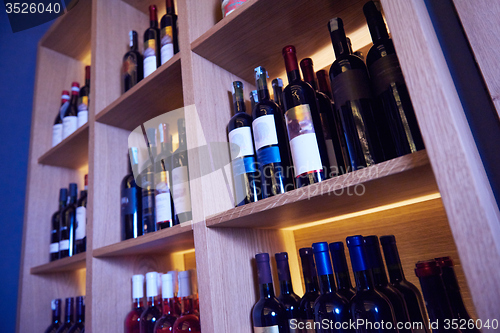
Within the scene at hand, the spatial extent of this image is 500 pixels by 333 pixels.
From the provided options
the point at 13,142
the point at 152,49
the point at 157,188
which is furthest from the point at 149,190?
the point at 13,142

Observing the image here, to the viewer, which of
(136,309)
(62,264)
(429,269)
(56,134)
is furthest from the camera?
(56,134)

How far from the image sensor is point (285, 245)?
0.97m

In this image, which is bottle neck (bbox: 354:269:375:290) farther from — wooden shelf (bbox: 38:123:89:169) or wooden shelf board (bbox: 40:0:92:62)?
wooden shelf board (bbox: 40:0:92:62)

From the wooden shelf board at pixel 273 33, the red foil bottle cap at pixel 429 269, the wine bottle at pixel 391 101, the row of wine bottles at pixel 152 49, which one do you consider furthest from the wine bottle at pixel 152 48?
the red foil bottle cap at pixel 429 269

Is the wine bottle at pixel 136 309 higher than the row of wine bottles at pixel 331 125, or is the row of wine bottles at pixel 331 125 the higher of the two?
the row of wine bottles at pixel 331 125

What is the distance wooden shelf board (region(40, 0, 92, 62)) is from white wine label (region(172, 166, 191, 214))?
1.06 metres

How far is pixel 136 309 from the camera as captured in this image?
113 centimetres

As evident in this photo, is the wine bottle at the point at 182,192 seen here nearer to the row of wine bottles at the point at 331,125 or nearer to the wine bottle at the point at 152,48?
the row of wine bottles at the point at 331,125

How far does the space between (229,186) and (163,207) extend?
25 centimetres

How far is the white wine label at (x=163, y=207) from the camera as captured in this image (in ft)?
3.19

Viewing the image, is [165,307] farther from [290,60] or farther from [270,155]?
[290,60]

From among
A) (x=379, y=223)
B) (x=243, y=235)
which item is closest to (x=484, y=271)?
(x=379, y=223)

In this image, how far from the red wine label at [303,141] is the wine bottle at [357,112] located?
0.07m

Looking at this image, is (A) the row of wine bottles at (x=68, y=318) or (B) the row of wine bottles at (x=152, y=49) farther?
(A) the row of wine bottles at (x=68, y=318)
